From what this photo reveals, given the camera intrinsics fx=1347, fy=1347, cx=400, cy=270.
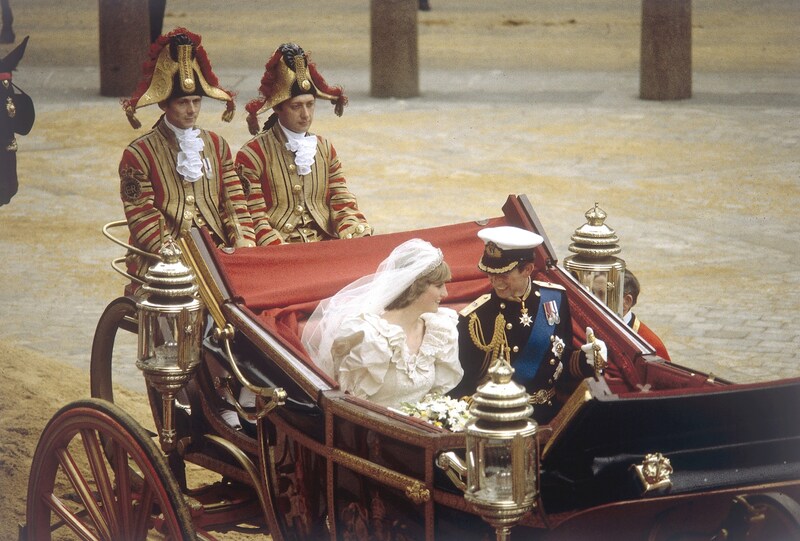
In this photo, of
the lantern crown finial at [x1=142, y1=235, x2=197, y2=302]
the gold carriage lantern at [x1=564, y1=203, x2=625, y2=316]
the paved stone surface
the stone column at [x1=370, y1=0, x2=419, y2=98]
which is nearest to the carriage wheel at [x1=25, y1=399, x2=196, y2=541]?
the lantern crown finial at [x1=142, y1=235, x2=197, y2=302]

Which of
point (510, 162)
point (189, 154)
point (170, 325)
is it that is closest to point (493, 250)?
point (170, 325)

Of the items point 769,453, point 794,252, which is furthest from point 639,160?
point 769,453

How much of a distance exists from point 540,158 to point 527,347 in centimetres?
829

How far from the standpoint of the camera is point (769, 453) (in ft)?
11.3

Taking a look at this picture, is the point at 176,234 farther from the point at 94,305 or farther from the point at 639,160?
the point at 639,160

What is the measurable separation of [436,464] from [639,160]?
30.5 feet

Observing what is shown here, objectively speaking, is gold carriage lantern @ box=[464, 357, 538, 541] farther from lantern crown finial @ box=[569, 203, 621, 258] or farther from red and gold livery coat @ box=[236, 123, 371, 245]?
red and gold livery coat @ box=[236, 123, 371, 245]

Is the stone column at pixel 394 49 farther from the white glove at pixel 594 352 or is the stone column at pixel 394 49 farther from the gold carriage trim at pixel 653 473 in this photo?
the gold carriage trim at pixel 653 473

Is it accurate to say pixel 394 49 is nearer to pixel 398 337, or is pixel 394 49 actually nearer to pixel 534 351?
pixel 534 351

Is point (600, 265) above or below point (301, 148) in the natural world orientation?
below

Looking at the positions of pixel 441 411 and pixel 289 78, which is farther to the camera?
pixel 289 78

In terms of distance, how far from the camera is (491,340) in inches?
173

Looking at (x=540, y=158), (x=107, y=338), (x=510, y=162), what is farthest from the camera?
(x=540, y=158)

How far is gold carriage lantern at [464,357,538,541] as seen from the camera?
10.5 ft
